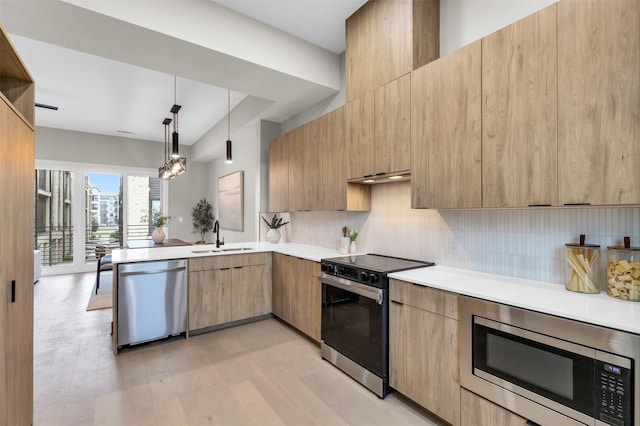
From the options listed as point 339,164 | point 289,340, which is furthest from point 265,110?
point 289,340

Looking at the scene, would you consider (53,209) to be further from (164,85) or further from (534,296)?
(534,296)

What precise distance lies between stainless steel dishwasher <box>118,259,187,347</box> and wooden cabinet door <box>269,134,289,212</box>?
4.79ft

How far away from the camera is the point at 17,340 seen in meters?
1.56

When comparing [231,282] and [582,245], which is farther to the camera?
[231,282]

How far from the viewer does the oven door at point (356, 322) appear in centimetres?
227

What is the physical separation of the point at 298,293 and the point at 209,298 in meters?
1.00

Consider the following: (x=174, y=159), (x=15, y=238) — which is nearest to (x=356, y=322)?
(x=15, y=238)

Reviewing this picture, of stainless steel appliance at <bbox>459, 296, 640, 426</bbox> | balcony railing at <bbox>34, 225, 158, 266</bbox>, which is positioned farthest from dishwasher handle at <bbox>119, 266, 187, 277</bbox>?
balcony railing at <bbox>34, 225, 158, 266</bbox>

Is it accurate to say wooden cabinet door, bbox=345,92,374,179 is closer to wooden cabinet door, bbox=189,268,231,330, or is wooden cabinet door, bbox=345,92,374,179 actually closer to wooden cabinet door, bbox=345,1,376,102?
wooden cabinet door, bbox=345,1,376,102

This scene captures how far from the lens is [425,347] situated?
2.00 meters

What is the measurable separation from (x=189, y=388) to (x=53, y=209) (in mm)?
6198

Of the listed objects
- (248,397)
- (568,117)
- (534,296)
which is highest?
(568,117)

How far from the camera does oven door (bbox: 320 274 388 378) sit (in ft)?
7.45

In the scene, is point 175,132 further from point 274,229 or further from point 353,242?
point 353,242
